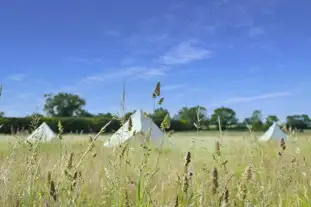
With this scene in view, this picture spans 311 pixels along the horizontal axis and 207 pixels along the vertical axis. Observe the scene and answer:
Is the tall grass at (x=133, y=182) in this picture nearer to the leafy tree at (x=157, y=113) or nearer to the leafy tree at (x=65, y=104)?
the leafy tree at (x=157, y=113)

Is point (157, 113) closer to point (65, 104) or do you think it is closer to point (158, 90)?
point (158, 90)

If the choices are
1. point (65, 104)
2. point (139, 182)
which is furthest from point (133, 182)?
point (65, 104)

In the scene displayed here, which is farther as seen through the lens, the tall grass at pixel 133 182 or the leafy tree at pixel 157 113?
the leafy tree at pixel 157 113

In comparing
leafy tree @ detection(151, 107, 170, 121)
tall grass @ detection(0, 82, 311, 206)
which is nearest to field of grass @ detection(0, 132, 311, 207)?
tall grass @ detection(0, 82, 311, 206)

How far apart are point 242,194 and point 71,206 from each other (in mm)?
774

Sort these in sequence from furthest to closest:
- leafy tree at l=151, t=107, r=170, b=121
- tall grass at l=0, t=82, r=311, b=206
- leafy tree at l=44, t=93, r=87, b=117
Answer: leafy tree at l=44, t=93, r=87, b=117
leafy tree at l=151, t=107, r=170, b=121
tall grass at l=0, t=82, r=311, b=206

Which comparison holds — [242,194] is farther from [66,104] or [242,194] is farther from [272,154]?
[66,104]

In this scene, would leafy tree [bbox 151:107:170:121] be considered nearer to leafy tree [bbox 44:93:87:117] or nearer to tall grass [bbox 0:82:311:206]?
tall grass [bbox 0:82:311:206]

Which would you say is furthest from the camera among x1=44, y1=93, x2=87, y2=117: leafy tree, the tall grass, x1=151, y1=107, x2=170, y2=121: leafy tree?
x1=44, y1=93, x2=87, y2=117: leafy tree

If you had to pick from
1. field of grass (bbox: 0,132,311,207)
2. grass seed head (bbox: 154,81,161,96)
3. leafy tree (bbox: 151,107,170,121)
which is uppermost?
grass seed head (bbox: 154,81,161,96)

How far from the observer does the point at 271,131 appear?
20250 millimetres

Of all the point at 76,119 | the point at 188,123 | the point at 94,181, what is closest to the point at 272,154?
the point at 94,181

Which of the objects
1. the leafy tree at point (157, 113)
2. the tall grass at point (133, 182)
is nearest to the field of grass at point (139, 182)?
the tall grass at point (133, 182)

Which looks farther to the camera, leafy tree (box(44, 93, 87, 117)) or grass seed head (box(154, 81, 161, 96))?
leafy tree (box(44, 93, 87, 117))
